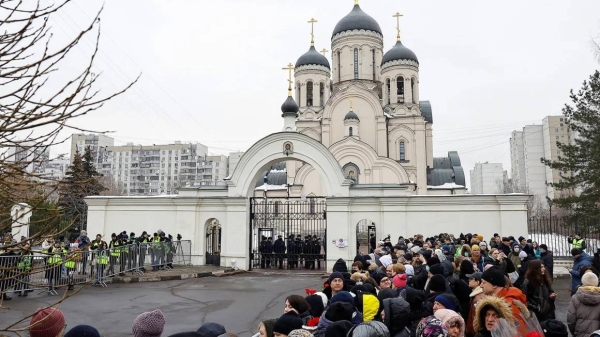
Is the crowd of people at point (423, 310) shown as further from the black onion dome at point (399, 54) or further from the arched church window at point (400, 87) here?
the black onion dome at point (399, 54)

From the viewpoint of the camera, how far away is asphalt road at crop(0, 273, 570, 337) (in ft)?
30.7

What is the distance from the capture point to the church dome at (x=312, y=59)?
45344 mm

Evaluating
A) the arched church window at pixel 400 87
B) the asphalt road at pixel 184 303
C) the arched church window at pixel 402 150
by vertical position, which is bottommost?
the asphalt road at pixel 184 303

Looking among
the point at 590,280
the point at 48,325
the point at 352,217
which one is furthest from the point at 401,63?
the point at 48,325

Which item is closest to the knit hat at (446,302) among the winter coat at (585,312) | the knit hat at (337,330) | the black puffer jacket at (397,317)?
the black puffer jacket at (397,317)

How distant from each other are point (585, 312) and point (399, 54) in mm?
38151

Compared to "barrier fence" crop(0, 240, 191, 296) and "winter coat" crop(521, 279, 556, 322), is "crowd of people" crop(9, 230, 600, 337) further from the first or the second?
"barrier fence" crop(0, 240, 191, 296)

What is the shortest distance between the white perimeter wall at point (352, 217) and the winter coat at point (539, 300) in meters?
11.5

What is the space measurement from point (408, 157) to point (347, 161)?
23.2ft

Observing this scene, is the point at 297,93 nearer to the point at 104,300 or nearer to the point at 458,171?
the point at 458,171

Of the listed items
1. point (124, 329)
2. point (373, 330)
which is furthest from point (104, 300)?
point (373, 330)

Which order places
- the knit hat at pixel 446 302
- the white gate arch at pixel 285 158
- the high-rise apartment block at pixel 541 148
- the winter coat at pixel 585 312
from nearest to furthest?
the knit hat at pixel 446 302 < the winter coat at pixel 585 312 < the white gate arch at pixel 285 158 < the high-rise apartment block at pixel 541 148

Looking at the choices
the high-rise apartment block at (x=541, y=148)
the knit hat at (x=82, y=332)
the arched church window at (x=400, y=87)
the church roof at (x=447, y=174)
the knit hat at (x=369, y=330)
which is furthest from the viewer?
the high-rise apartment block at (x=541, y=148)

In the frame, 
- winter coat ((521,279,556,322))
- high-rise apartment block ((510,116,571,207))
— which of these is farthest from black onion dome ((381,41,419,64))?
high-rise apartment block ((510,116,571,207))
